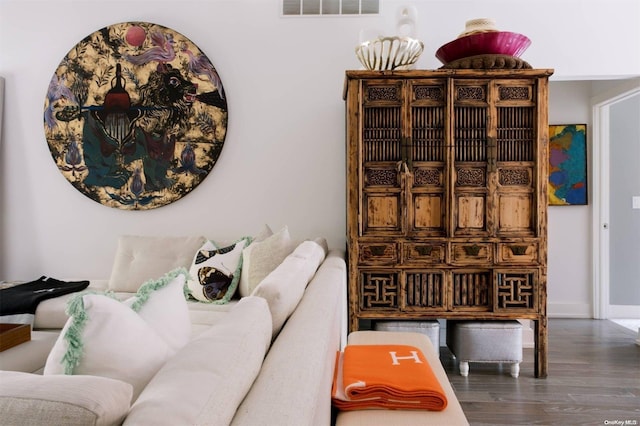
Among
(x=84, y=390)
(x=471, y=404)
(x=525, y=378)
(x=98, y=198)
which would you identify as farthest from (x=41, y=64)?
(x=525, y=378)

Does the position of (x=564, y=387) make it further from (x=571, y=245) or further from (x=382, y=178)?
(x=571, y=245)

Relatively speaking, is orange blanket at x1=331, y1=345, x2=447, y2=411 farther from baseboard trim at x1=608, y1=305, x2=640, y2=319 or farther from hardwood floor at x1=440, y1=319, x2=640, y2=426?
baseboard trim at x1=608, y1=305, x2=640, y2=319

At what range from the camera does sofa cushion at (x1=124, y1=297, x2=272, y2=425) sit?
60cm

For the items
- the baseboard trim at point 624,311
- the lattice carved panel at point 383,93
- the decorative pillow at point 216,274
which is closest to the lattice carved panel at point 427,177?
the lattice carved panel at point 383,93

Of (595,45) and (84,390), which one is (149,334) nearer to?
(84,390)

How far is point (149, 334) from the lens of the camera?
2.96 feet

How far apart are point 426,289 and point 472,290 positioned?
302 millimetres

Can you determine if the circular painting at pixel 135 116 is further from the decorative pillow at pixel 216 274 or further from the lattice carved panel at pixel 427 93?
the lattice carved panel at pixel 427 93

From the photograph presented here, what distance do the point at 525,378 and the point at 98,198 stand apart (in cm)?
351

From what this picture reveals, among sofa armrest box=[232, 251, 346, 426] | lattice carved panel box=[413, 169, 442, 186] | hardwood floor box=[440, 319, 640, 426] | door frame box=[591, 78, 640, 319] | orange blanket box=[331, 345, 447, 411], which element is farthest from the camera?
door frame box=[591, 78, 640, 319]

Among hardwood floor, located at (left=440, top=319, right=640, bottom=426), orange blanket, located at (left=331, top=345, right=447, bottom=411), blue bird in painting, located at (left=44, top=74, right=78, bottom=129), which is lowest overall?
hardwood floor, located at (left=440, top=319, right=640, bottom=426)

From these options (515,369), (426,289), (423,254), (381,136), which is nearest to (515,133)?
(381,136)

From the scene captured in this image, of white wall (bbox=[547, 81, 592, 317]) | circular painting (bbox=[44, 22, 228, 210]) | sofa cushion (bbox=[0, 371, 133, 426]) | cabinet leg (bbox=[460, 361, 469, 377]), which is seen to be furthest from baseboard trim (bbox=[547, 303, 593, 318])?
sofa cushion (bbox=[0, 371, 133, 426])

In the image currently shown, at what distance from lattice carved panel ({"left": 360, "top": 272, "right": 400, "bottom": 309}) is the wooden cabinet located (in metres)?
0.02
